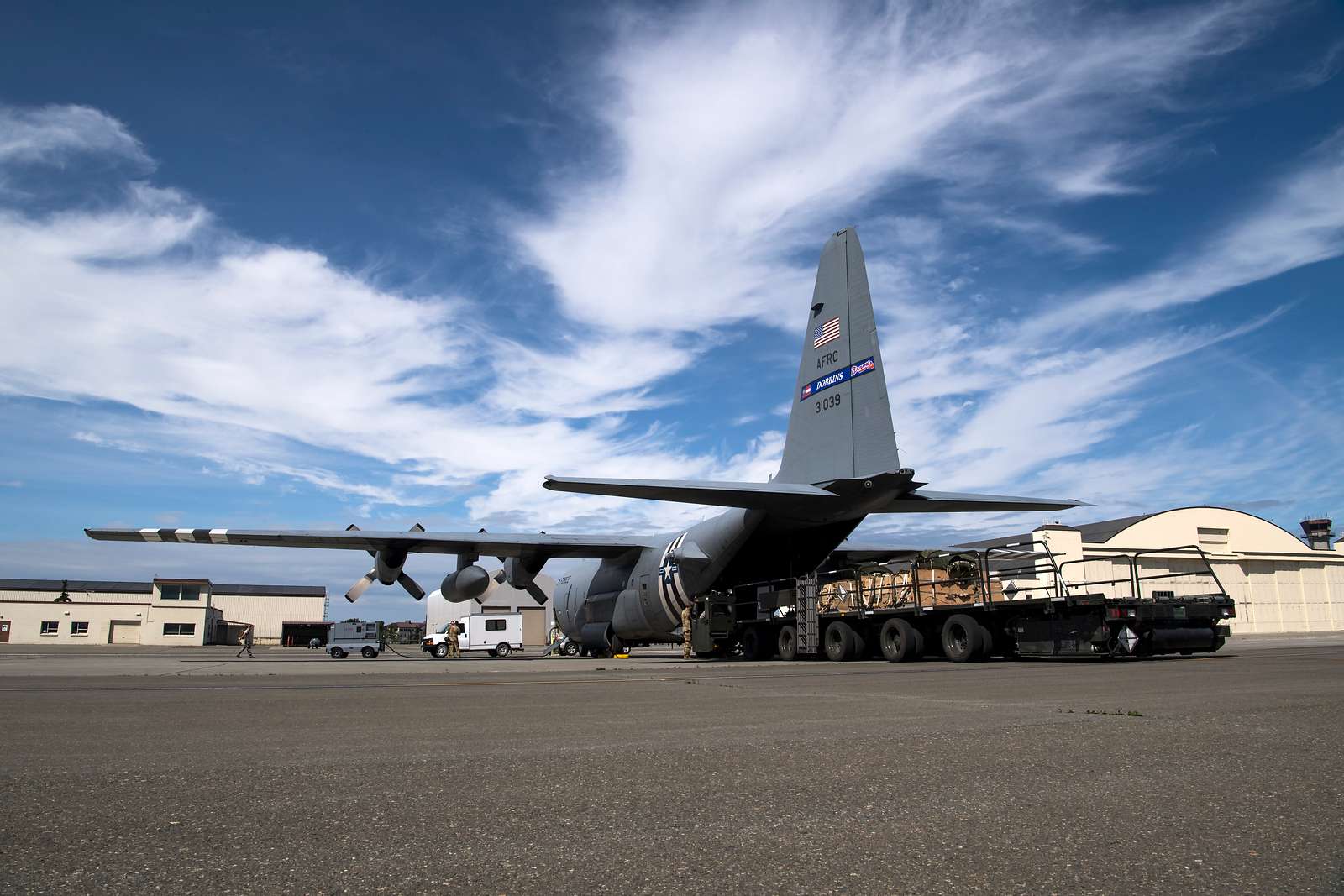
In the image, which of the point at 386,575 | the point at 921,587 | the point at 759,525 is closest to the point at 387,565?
the point at 386,575

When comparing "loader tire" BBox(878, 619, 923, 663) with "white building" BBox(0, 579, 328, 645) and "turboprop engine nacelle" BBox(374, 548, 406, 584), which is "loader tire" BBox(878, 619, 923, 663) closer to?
"turboprop engine nacelle" BBox(374, 548, 406, 584)

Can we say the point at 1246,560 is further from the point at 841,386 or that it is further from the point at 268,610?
the point at 268,610

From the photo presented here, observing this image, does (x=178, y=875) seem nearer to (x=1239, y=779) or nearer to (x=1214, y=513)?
(x=1239, y=779)

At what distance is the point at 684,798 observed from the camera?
3.90m

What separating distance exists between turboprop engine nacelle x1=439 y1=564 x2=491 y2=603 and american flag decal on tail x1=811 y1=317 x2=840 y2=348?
1254 centimetres

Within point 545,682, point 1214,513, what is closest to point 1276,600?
point 1214,513

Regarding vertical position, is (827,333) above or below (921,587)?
above

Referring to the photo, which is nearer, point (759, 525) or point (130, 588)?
point (759, 525)

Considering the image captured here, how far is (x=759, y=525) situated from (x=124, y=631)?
2652 inches

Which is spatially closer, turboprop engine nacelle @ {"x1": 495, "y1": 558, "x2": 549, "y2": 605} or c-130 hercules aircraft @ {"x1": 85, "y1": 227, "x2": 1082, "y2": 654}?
c-130 hercules aircraft @ {"x1": 85, "y1": 227, "x2": 1082, "y2": 654}

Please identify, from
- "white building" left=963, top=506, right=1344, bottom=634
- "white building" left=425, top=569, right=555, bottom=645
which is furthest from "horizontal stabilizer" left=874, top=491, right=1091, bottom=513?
"white building" left=425, top=569, right=555, bottom=645

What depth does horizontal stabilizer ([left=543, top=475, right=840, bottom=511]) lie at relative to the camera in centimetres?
1596

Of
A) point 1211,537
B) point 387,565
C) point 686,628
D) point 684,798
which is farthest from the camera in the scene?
point 1211,537

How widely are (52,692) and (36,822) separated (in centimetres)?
789
